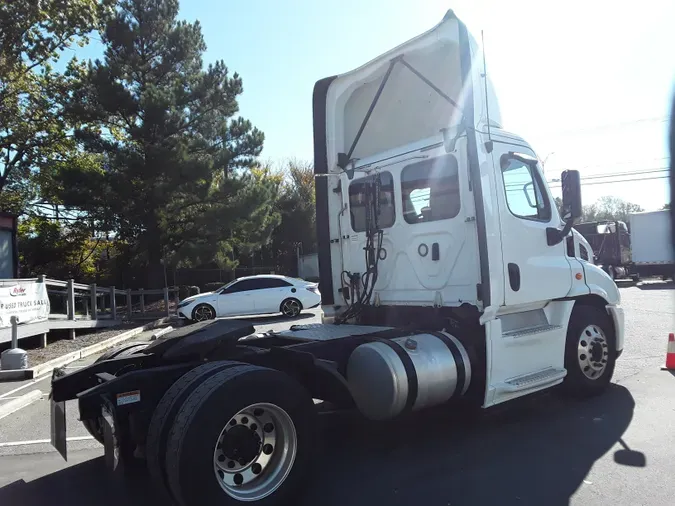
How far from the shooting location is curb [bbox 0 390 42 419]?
670 cm

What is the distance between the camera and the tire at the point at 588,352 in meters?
5.70

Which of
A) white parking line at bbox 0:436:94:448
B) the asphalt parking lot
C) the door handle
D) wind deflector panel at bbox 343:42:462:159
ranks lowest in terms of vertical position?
the asphalt parking lot

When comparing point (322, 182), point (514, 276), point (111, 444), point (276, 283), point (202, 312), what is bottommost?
point (202, 312)

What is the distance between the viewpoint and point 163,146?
2069cm

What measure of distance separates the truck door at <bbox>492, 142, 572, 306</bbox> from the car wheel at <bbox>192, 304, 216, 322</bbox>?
13.4m

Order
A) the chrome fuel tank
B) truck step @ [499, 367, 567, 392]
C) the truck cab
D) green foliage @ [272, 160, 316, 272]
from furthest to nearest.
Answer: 1. green foliage @ [272, 160, 316, 272]
2. the truck cab
3. truck step @ [499, 367, 567, 392]
4. the chrome fuel tank

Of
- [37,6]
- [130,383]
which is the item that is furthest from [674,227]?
[37,6]

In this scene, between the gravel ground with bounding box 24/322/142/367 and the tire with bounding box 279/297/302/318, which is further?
the tire with bounding box 279/297/302/318

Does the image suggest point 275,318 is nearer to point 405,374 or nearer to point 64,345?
point 64,345

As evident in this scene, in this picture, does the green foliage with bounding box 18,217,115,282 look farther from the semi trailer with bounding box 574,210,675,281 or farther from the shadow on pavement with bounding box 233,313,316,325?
the semi trailer with bounding box 574,210,675,281

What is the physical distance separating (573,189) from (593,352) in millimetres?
1864

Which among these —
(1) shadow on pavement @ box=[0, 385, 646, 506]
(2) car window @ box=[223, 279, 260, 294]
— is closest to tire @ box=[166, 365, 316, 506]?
(1) shadow on pavement @ box=[0, 385, 646, 506]

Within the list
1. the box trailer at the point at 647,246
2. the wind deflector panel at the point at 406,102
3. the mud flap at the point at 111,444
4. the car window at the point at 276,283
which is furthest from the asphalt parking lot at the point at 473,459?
the box trailer at the point at 647,246

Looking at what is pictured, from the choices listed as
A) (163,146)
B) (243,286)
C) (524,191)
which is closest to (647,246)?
(243,286)
